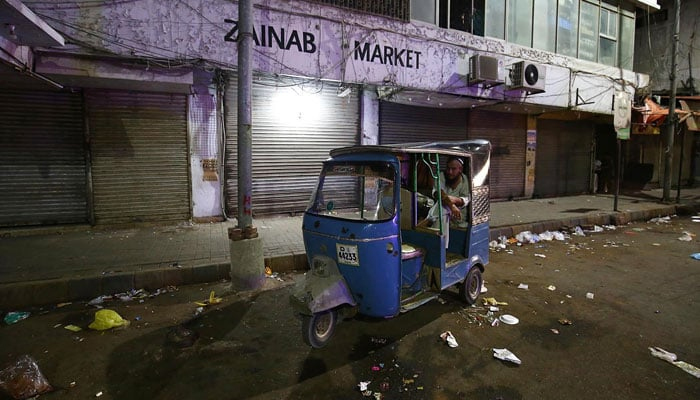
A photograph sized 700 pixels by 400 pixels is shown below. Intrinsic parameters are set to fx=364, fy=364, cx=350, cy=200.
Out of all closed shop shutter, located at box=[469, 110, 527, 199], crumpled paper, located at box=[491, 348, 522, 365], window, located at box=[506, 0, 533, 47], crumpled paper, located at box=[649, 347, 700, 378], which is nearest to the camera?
crumpled paper, located at box=[649, 347, 700, 378]

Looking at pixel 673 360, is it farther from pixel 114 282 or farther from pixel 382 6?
pixel 382 6

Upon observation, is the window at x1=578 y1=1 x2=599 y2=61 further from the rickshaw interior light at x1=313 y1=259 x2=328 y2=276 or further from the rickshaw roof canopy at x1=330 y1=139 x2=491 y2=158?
the rickshaw interior light at x1=313 y1=259 x2=328 y2=276

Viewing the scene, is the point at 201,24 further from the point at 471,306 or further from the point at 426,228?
the point at 471,306

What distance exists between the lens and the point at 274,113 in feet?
30.8

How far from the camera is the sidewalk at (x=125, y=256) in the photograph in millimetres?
5020

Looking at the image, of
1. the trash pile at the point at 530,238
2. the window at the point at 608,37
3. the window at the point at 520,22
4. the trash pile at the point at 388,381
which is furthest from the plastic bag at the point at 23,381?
the window at the point at 608,37

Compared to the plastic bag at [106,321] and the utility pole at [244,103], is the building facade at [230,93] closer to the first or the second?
the utility pole at [244,103]

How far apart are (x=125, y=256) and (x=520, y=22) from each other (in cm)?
1401

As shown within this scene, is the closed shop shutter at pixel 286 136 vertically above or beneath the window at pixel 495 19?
beneath

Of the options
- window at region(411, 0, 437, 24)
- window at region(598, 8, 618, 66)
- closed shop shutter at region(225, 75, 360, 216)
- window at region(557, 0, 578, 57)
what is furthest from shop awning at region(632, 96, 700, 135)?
closed shop shutter at region(225, 75, 360, 216)

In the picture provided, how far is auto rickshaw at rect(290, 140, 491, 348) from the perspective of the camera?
3.63 meters

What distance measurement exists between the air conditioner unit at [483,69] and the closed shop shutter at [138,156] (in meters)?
8.37

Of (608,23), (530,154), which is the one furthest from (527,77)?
(608,23)

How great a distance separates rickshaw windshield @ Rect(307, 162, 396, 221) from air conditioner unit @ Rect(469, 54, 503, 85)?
27.4ft
